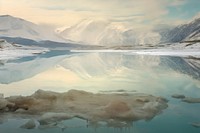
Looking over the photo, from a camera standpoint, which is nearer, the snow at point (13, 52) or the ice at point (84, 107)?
the ice at point (84, 107)

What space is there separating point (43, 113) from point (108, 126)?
2181mm

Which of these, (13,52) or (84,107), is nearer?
(84,107)

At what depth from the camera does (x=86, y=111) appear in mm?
8984

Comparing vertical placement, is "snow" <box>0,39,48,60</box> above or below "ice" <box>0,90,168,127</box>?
above

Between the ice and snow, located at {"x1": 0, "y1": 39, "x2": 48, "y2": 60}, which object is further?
snow, located at {"x1": 0, "y1": 39, "x2": 48, "y2": 60}

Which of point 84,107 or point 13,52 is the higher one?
point 13,52

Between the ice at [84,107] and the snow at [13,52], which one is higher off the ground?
the snow at [13,52]

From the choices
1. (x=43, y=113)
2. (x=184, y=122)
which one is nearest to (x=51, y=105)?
(x=43, y=113)

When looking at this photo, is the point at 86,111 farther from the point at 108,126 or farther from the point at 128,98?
the point at 128,98

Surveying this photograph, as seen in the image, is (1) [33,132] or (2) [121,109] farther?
(2) [121,109]

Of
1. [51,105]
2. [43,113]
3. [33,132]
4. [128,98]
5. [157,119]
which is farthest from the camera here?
[128,98]

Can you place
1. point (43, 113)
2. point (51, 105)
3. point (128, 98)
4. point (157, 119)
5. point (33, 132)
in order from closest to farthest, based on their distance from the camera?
1. point (33, 132)
2. point (157, 119)
3. point (43, 113)
4. point (51, 105)
5. point (128, 98)

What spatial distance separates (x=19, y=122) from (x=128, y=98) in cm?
436

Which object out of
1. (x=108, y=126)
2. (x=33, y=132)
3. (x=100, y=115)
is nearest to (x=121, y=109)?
(x=100, y=115)
